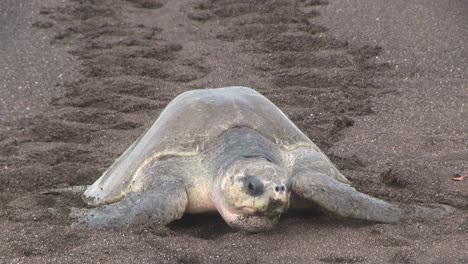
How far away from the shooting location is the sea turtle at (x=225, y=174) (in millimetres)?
2869

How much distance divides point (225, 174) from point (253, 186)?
0.64ft

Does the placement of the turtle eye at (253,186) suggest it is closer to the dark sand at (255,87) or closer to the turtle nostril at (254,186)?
the turtle nostril at (254,186)

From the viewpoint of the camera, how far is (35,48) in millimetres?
Answer: 6230

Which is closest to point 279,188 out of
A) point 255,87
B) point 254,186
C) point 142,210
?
point 254,186

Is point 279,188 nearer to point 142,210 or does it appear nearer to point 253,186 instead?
point 253,186

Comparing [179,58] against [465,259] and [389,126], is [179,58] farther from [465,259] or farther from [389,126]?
[465,259]

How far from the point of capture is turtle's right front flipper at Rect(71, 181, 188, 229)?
2918mm

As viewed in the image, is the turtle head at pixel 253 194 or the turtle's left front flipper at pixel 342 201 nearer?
the turtle head at pixel 253 194

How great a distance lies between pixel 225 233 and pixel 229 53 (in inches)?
134

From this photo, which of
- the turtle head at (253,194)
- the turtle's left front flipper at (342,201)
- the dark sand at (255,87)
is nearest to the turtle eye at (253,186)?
the turtle head at (253,194)

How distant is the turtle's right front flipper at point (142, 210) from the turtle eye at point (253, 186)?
31 cm

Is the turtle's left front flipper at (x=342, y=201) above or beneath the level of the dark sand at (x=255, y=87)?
above

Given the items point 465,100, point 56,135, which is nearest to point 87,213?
point 56,135

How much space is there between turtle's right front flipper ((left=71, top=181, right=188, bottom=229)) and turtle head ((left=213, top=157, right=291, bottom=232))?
0.17 metres
